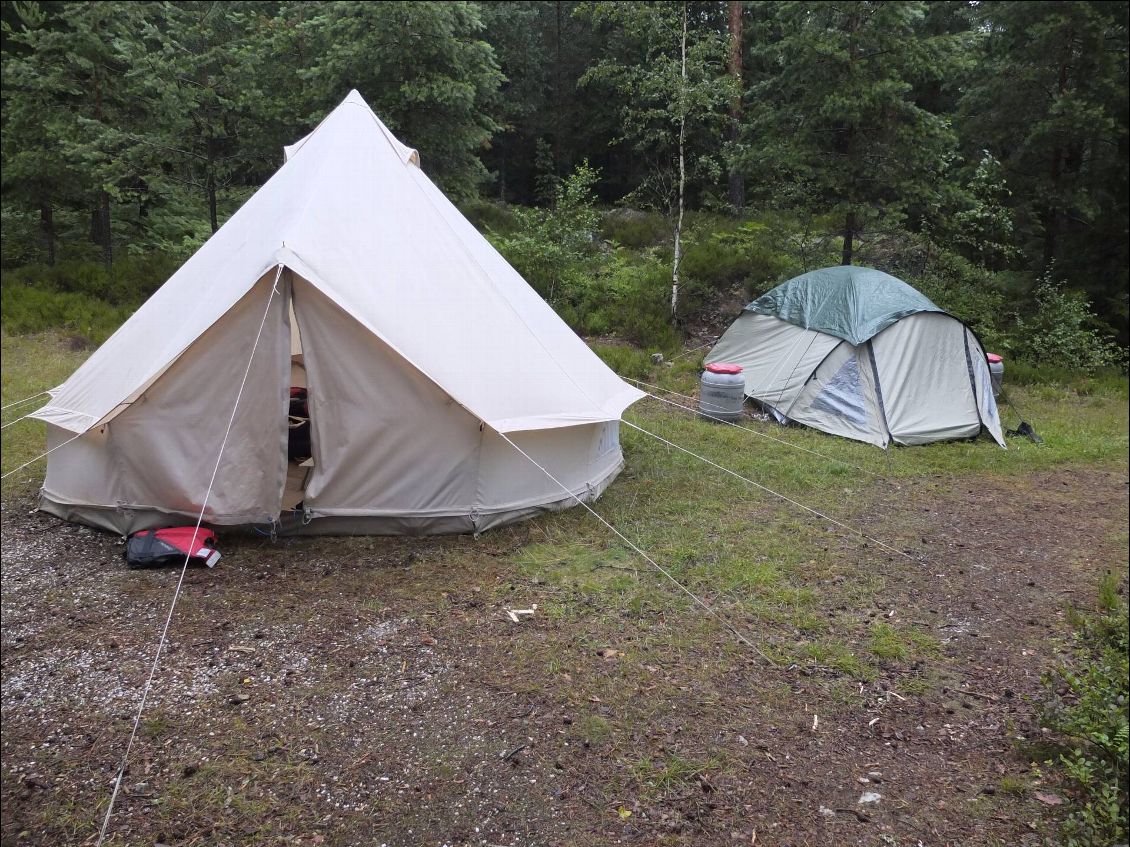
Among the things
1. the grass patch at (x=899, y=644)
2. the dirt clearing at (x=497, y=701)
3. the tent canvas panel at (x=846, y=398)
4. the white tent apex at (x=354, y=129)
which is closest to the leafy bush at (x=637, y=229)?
the tent canvas panel at (x=846, y=398)

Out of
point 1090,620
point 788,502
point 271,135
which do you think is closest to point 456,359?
point 788,502

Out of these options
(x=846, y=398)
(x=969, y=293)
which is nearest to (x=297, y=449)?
(x=846, y=398)

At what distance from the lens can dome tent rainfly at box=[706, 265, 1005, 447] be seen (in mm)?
8148

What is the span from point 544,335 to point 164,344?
2624mm

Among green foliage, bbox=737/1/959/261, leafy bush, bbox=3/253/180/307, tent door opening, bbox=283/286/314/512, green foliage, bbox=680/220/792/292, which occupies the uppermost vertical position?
green foliage, bbox=737/1/959/261

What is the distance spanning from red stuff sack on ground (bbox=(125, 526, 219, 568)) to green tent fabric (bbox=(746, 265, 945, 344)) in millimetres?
6425

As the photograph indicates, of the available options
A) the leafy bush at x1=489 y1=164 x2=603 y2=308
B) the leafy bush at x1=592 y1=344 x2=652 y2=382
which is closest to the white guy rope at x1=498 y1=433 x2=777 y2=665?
the leafy bush at x1=592 y1=344 x2=652 y2=382

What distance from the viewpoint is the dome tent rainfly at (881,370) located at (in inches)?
321

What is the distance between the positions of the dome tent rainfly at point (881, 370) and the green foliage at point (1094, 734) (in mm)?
4057

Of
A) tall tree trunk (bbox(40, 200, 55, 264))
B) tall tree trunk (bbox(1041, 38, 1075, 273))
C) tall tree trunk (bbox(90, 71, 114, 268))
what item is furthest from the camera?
tall tree trunk (bbox(40, 200, 55, 264))

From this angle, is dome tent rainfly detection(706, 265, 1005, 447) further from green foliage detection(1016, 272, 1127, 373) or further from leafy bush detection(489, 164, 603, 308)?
leafy bush detection(489, 164, 603, 308)

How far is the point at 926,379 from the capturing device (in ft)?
27.4

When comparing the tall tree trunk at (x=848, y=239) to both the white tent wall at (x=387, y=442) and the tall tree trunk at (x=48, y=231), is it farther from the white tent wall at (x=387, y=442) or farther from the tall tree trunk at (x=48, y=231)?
the tall tree trunk at (x=48, y=231)

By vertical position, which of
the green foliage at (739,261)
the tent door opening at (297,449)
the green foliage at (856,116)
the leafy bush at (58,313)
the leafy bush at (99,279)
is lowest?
the tent door opening at (297,449)
